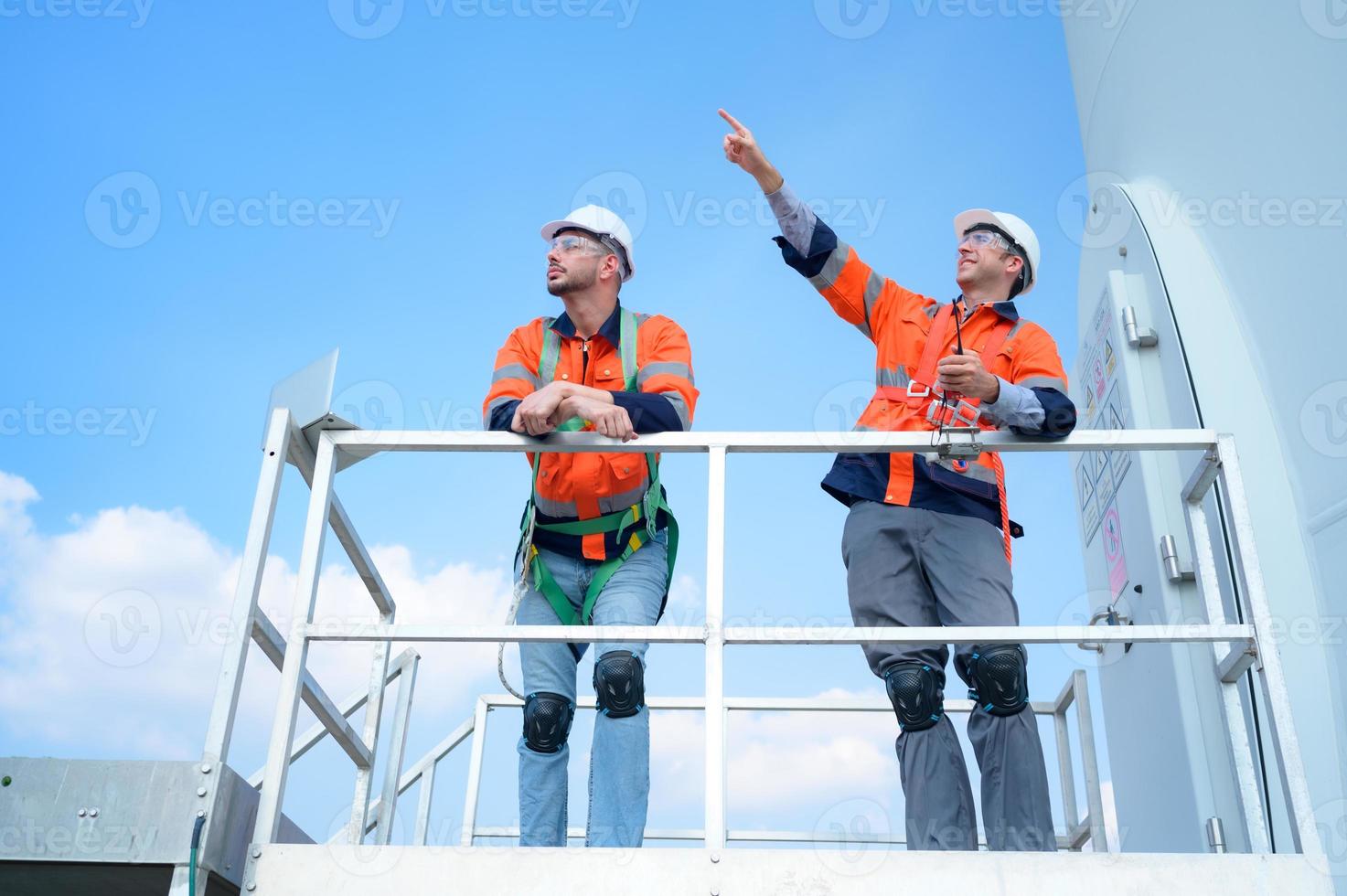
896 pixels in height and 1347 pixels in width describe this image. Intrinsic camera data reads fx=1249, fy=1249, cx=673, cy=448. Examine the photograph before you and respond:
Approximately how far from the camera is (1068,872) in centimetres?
268

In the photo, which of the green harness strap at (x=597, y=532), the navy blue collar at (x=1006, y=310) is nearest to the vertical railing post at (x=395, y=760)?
the green harness strap at (x=597, y=532)

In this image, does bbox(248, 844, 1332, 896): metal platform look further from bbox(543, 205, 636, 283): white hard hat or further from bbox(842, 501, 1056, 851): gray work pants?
bbox(543, 205, 636, 283): white hard hat

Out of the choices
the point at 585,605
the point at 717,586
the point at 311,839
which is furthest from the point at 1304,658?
the point at 311,839

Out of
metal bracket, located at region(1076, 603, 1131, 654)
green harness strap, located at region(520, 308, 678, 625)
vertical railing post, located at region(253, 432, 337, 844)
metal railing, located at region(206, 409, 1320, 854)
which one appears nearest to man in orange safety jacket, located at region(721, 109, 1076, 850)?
metal railing, located at region(206, 409, 1320, 854)

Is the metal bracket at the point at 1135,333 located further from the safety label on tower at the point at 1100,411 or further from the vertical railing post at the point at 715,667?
the vertical railing post at the point at 715,667

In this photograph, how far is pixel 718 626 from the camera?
9.64ft

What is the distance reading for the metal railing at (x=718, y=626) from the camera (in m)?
2.85

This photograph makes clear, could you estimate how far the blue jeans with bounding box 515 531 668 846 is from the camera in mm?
3139

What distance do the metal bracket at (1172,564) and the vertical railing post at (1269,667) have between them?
1.16 m

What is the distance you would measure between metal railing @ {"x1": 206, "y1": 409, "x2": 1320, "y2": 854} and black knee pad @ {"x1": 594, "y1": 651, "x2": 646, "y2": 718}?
0.26 metres

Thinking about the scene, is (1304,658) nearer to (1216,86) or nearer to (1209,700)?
(1209,700)

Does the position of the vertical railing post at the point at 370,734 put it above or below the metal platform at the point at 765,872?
above

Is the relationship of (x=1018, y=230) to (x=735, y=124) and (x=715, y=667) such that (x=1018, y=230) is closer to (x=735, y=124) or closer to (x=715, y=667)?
(x=735, y=124)

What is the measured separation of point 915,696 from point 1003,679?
9.1 inches
